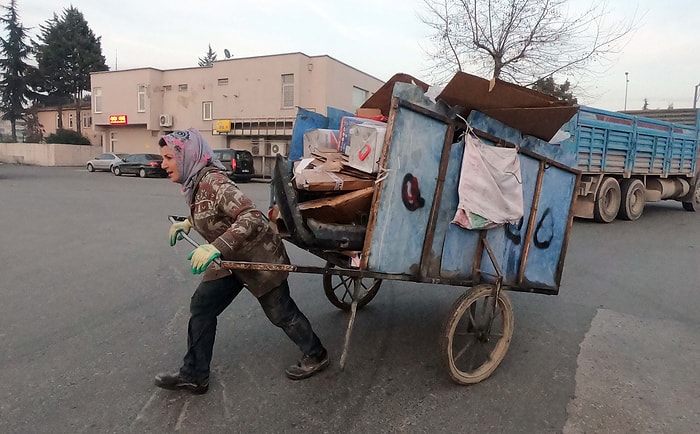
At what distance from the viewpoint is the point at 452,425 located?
2795 millimetres

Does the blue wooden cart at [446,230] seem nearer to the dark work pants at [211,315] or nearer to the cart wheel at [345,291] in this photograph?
the dark work pants at [211,315]

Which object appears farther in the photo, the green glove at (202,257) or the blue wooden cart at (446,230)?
the blue wooden cart at (446,230)

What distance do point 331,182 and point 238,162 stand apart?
2144cm

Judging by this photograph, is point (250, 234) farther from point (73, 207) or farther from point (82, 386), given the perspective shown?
point (73, 207)

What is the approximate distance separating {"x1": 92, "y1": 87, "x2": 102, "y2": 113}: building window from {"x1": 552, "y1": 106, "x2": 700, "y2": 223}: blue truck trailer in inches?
1410

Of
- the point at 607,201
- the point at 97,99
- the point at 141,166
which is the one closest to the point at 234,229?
the point at 607,201

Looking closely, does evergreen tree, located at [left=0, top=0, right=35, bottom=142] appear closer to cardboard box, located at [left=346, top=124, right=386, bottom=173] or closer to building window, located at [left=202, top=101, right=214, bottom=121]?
building window, located at [left=202, top=101, right=214, bottom=121]

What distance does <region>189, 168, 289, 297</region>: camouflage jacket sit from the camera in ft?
9.11

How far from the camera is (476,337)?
3.72 metres

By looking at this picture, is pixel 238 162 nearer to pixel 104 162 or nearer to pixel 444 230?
pixel 104 162

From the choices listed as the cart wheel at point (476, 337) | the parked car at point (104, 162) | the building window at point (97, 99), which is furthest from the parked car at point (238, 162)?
the cart wheel at point (476, 337)

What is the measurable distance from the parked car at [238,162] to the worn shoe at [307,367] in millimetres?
20355

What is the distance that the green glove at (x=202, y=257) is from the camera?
2516 millimetres

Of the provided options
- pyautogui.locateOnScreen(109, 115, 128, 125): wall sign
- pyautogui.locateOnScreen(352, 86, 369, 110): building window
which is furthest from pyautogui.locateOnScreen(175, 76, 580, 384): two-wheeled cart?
pyautogui.locateOnScreen(109, 115, 128, 125): wall sign
